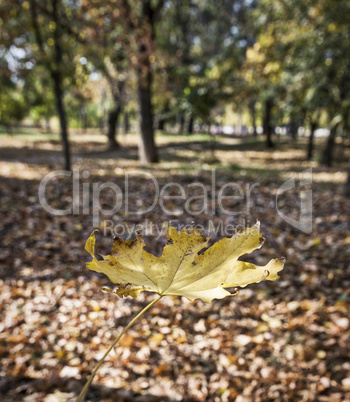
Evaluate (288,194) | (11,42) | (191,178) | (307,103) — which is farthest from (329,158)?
(11,42)

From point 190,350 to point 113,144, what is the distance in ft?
46.3

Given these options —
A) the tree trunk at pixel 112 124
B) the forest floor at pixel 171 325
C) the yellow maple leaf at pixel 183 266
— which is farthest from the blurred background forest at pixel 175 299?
the tree trunk at pixel 112 124

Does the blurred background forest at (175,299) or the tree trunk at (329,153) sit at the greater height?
the tree trunk at (329,153)

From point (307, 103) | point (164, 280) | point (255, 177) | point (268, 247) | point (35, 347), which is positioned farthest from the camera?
point (307, 103)

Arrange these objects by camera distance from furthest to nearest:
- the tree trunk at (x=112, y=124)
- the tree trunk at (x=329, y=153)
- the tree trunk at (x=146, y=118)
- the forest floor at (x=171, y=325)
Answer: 1. the tree trunk at (x=112, y=124)
2. the tree trunk at (x=329, y=153)
3. the tree trunk at (x=146, y=118)
4. the forest floor at (x=171, y=325)

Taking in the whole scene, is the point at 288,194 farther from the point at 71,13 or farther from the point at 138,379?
the point at 71,13

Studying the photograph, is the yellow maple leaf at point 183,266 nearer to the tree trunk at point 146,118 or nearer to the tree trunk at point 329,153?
the tree trunk at point 146,118

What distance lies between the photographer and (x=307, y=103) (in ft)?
30.3

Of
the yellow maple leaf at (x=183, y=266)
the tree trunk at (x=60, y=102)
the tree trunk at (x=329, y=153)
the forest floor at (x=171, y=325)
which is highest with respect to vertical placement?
the tree trunk at (x=60, y=102)

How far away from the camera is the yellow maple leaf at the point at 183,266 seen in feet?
2.39

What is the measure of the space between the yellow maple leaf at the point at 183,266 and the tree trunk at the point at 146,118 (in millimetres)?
8899

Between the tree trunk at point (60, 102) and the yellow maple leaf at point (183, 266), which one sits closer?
the yellow maple leaf at point (183, 266)

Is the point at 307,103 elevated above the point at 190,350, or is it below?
above

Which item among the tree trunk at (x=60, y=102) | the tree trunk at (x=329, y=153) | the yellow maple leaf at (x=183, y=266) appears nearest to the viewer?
the yellow maple leaf at (x=183, y=266)
